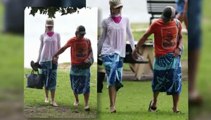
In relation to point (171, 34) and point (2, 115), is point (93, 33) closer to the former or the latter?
point (171, 34)

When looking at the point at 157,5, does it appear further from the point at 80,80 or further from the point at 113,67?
the point at 80,80

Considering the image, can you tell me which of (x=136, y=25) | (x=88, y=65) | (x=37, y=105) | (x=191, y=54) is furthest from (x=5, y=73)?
(x=191, y=54)

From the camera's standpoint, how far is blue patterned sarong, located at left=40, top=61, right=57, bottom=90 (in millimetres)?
5797

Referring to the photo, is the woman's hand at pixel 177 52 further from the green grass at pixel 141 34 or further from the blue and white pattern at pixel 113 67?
the blue and white pattern at pixel 113 67

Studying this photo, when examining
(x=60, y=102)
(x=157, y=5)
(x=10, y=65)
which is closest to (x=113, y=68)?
(x=60, y=102)

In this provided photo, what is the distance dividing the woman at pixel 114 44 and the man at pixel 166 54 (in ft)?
0.56

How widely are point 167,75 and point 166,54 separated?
220mm

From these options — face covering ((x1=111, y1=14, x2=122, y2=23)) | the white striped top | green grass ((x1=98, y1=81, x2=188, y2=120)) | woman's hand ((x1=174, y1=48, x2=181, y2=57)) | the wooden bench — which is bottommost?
green grass ((x1=98, y1=81, x2=188, y2=120))

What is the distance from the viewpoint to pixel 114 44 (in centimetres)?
574

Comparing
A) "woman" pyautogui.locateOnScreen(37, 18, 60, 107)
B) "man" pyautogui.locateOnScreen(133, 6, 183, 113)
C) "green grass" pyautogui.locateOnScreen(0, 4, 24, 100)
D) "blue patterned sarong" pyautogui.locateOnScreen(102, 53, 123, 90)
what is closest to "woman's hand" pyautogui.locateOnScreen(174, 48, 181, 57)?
"man" pyautogui.locateOnScreen(133, 6, 183, 113)

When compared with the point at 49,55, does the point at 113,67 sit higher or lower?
lower

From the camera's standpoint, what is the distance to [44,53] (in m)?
5.79

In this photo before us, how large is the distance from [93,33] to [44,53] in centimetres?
57

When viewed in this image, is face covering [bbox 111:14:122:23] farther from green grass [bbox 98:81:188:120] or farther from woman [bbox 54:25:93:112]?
green grass [bbox 98:81:188:120]
